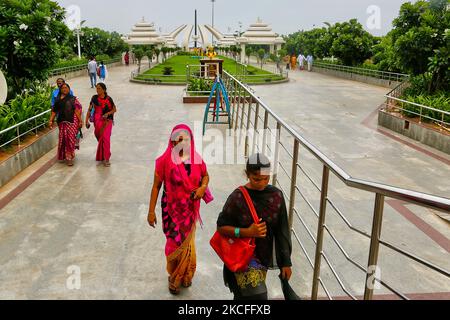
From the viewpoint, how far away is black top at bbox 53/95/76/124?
7.99 m

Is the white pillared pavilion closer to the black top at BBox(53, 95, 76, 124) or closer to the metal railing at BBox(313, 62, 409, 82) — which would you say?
the metal railing at BBox(313, 62, 409, 82)

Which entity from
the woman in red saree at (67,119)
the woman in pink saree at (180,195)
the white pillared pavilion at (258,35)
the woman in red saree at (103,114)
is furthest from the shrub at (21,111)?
the white pillared pavilion at (258,35)

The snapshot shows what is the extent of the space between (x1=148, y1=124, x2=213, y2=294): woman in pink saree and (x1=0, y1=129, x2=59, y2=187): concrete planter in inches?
166

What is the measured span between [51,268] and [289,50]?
59.6 meters

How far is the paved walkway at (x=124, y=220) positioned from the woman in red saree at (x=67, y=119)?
328 mm

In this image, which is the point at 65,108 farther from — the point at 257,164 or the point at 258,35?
the point at 258,35

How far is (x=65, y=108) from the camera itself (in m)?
7.98

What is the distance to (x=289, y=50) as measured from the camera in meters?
60.8

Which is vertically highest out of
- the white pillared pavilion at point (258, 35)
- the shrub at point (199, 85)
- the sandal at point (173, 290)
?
the white pillared pavilion at point (258, 35)

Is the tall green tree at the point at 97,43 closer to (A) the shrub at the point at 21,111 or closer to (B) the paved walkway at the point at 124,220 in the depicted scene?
(A) the shrub at the point at 21,111

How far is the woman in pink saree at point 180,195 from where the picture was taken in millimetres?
3773
